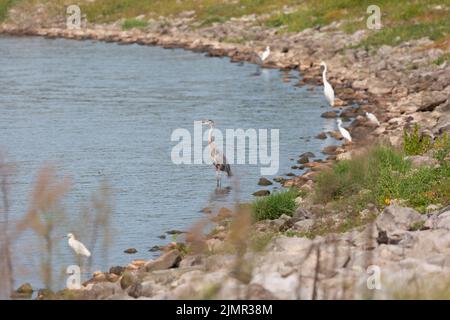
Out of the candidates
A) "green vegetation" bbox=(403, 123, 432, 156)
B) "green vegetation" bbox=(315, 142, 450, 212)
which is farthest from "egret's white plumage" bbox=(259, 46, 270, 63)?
"green vegetation" bbox=(315, 142, 450, 212)

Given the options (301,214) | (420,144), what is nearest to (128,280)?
(301,214)

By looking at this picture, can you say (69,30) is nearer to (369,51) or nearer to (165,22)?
(165,22)

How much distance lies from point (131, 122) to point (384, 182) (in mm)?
17829

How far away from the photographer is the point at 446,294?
1101 centimetres

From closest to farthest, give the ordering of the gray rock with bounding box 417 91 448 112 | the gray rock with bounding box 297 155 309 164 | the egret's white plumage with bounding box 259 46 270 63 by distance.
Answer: the gray rock with bounding box 297 155 309 164 → the gray rock with bounding box 417 91 448 112 → the egret's white plumage with bounding box 259 46 270 63

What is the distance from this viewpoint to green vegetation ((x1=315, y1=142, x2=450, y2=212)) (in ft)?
59.4

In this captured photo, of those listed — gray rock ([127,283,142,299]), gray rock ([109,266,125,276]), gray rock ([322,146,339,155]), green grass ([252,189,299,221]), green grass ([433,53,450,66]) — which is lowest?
gray rock ([322,146,339,155])

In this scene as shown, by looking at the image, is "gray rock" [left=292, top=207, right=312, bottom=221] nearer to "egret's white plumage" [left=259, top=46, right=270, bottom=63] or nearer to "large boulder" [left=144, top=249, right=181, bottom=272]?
"large boulder" [left=144, top=249, right=181, bottom=272]

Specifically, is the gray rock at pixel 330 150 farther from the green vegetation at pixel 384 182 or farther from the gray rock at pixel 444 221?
the gray rock at pixel 444 221

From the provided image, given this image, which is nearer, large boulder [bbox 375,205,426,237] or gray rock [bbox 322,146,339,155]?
large boulder [bbox 375,205,426,237]

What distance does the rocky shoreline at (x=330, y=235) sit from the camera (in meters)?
11.5

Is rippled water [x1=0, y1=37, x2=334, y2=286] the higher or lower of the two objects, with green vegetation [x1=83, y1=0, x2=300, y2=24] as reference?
lower

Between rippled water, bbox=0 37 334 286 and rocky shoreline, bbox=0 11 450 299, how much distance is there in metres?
1.14
